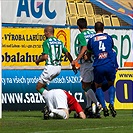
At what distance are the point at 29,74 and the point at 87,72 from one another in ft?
16.3

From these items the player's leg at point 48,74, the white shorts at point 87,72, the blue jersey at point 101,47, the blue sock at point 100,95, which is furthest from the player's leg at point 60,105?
the white shorts at point 87,72

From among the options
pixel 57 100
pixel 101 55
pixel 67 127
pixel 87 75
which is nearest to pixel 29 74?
pixel 87 75

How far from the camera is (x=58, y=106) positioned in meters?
15.1

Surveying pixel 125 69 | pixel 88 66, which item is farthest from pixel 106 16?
pixel 88 66

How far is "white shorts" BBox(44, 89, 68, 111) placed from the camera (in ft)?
49.5

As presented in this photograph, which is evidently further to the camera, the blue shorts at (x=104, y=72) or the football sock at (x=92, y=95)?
the football sock at (x=92, y=95)

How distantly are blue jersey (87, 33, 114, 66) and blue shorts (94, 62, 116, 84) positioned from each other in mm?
91

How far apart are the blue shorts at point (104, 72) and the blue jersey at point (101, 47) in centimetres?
9

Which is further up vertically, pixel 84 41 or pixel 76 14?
pixel 76 14

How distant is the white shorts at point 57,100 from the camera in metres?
15.1

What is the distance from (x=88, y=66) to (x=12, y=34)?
5.19 meters

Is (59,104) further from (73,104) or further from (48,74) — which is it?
(48,74)

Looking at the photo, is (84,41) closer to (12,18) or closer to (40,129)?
(40,129)

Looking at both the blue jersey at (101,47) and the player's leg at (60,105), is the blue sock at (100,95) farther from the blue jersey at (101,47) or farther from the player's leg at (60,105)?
the player's leg at (60,105)
